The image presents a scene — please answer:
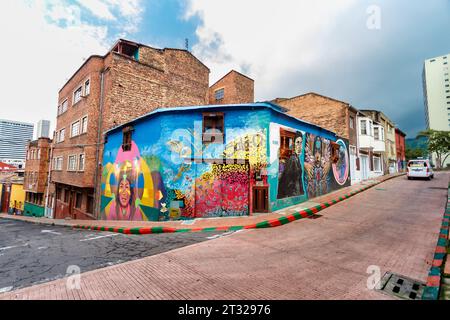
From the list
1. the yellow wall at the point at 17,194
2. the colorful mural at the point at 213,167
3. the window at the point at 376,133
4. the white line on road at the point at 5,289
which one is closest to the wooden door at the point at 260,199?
the colorful mural at the point at 213,167

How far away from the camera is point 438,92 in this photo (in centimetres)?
9112

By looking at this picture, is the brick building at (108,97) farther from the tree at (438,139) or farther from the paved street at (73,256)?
the tree at (438,139)

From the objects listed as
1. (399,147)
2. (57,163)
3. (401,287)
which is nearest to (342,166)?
(401,287)

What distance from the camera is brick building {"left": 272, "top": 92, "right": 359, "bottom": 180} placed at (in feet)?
60.8

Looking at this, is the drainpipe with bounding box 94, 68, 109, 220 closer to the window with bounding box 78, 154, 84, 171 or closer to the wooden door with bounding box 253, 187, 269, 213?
the window with bounding box 78, 154, 84, 171

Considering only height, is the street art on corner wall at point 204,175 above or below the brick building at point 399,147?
below

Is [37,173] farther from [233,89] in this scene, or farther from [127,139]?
[233,89]

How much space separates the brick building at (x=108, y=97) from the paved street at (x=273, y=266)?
10.1 meters

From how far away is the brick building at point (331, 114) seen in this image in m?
18.5

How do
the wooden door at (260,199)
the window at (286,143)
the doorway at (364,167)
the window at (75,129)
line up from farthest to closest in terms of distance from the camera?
1. the doorway at (364,167)
2. the window at (75,129)
3. the window at (286,143)
4. the wooden door at (260,199)

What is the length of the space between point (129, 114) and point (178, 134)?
7.25m

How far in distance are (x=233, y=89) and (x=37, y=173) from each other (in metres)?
25.2
